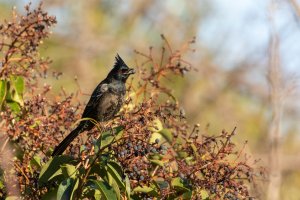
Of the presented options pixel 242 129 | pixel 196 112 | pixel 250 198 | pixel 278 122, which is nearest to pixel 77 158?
pixel 250 198

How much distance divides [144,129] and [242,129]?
34.8 feet

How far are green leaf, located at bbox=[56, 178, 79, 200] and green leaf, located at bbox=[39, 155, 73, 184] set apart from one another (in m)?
0.13

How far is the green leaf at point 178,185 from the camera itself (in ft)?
12.2

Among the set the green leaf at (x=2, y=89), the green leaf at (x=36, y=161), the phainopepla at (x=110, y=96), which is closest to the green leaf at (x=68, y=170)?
the green leaf at (x=36, y=161)

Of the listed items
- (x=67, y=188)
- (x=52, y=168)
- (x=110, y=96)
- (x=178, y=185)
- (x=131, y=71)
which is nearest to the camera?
(x=67, y=188)

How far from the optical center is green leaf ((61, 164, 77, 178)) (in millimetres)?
3475

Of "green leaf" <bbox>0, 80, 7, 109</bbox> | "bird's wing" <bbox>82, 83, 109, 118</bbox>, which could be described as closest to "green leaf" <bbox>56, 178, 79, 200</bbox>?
"green leaf" <bbox>0, 80, 7, 109</bbox>

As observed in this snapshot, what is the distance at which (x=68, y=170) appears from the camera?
348 cm

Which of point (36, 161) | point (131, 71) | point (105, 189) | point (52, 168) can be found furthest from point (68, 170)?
point (131, 71)

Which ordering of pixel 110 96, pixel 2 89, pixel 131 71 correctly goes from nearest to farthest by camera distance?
pixel 2 89 → pixel 131 71 → pixel 110 96

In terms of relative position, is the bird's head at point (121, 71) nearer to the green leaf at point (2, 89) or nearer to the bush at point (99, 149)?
the bush at point (99, 149)

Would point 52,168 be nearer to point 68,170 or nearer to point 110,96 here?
point 68,170

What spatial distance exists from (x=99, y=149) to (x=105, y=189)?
19cm

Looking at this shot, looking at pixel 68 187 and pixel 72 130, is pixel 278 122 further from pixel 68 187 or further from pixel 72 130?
pixel 68 187
